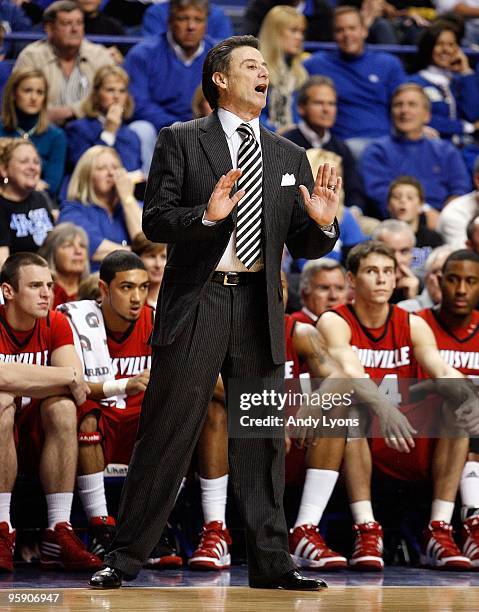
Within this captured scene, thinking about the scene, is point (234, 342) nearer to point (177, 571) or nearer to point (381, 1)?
point (177, 571)

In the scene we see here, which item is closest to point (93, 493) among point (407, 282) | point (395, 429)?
point (395, 429)

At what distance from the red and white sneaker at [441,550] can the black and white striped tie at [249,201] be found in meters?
1.93

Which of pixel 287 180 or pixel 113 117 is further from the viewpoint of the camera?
pixel 113 117

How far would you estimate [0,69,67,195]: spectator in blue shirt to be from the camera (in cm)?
729

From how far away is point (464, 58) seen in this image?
9406 mm

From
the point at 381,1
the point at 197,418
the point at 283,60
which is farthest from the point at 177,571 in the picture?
the point at 381,1

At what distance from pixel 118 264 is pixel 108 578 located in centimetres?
183

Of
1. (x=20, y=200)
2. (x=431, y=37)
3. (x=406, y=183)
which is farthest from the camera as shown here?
(x=431, y=37)

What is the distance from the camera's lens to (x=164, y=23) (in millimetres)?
9125

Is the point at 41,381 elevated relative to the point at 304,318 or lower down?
lower down

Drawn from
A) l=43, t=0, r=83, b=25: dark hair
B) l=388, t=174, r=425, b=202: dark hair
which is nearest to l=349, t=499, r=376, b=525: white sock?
l=388, t=174, r=425, b=202: dark hair

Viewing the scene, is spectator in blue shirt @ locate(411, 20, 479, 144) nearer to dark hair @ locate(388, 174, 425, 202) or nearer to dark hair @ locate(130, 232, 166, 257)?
dark hair @ locate(388, 174, 425, 202)

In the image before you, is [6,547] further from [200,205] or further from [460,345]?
[460,345]

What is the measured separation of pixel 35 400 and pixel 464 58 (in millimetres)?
5536
